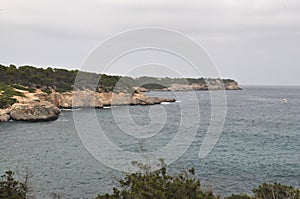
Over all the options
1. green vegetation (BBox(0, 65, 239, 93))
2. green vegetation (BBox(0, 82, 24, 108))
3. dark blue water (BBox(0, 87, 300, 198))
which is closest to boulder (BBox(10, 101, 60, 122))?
green vegetation (BBox(0, 82, 24, 108))

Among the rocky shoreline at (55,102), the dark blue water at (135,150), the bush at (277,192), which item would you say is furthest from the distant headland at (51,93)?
the bush at (277,192)

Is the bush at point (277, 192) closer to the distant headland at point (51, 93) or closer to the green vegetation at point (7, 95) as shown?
the distant headland at point (51, 93)

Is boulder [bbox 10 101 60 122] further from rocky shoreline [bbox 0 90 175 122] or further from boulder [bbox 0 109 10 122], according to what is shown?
boulder [bbox 0 109 10 122]

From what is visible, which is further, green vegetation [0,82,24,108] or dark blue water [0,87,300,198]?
green vegetation [0,82,24,108]

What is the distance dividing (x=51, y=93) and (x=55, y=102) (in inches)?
128

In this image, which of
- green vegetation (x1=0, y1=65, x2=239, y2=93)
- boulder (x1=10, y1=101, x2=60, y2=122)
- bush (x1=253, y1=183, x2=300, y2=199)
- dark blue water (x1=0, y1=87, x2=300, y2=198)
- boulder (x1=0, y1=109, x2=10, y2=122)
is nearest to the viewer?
bush (x1=253, y1=183, x2=300, y2=199)

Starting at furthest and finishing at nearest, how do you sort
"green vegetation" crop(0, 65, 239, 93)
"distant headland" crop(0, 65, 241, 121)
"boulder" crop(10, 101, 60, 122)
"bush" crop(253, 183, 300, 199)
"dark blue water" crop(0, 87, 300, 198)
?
"green vegetation" crop(0, 65, 239, 93)
"distant headland" crop(0, 65, 241, 121)
"boulder" crop(10, 101, 60, 122)
"dark blue water" crop(0, 87, 300, 198)
"bush" crop(253, 183, 300, 199)

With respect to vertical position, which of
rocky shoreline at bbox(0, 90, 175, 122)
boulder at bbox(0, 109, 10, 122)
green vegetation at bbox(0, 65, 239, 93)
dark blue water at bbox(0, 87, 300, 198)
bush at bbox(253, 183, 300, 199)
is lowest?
dark blue water at bbox(0, 87, 300, 198)

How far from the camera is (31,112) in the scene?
65.4 m

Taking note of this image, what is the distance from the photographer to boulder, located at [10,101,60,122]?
64750mm

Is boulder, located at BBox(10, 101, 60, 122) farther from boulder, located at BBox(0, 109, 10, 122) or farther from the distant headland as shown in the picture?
boulder, located at BBox(0, 109, 10, 122)

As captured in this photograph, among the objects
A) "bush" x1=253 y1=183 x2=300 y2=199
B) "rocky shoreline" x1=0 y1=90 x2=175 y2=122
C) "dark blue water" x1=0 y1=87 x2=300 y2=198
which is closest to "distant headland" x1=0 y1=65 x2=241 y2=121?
"rocky shoreline" x1=0 y1=90 x2=175 y2=122

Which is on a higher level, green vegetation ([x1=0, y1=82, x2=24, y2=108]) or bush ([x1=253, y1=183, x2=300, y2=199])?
green vegetation ([x1=0, y1=82, x2=24, y2=108])

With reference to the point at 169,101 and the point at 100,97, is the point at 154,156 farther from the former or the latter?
the point at 169,101
